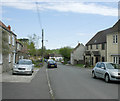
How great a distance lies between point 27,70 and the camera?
15914 millimetres

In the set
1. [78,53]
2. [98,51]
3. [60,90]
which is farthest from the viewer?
[78,53]

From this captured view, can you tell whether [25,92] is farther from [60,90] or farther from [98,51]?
[98,51]

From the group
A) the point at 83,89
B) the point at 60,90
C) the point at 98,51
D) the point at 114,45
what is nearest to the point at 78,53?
the point at 98,51

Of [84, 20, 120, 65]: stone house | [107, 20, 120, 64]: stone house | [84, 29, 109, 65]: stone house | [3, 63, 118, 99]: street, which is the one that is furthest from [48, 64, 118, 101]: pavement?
[84, 29, 109, 65]: stone house

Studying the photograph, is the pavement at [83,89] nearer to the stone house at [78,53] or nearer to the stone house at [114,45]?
the stone house at [114,45]

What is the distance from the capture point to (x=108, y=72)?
12.2 meters

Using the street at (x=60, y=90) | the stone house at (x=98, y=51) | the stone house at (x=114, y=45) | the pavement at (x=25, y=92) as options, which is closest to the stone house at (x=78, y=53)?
the stone house at (x=98, y=51)

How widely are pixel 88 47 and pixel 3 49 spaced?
3120 cm

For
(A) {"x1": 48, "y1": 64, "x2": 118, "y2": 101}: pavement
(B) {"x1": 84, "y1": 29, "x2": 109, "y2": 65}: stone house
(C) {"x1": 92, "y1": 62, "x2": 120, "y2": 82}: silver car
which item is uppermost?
(B) {"x1": 84, "y1": 29, "x2": 109, "y2": 65}: stone house

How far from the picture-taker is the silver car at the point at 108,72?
11.7 m

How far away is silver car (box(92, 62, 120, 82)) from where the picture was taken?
38.4 feet

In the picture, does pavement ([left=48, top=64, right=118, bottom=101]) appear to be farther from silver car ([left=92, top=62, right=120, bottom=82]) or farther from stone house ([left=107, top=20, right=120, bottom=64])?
stone house ([left=107, top=20, right=120, bottom=64])

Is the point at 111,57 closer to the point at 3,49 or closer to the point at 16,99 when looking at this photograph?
the point at 3,49

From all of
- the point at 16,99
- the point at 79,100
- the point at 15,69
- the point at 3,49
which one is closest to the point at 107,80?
the point at 79,100
